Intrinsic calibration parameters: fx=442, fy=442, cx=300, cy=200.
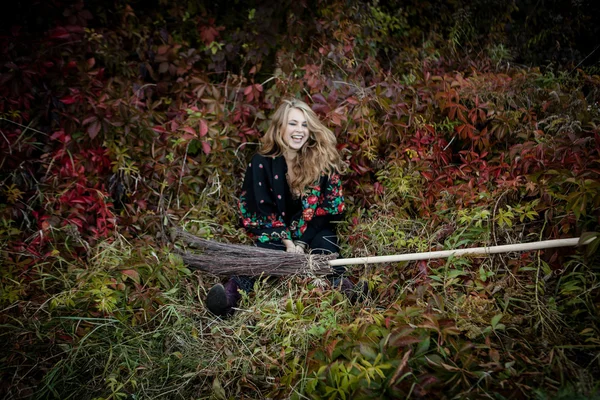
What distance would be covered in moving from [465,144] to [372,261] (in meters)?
1.28

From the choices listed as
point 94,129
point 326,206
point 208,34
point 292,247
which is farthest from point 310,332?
point 208,34

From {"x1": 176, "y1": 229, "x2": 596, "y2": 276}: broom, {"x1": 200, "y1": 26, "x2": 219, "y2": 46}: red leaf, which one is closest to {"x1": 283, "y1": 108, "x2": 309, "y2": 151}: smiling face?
{"x1": 176, "y1": 229, "x2": 596, "y2": 276}: broom

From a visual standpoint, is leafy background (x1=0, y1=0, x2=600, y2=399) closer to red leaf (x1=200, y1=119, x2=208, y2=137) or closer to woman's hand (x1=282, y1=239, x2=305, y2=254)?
red leaf (x1=200, y1=119, x2=208, y2=137)

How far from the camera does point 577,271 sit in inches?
92.0

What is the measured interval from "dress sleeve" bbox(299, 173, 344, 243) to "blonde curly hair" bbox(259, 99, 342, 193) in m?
0.08

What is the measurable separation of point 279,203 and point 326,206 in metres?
0.34

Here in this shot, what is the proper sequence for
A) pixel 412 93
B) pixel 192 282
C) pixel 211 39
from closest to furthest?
pixel 192 282 → pixel 412 93 → pixel 211 39

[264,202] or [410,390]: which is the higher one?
[264,202]

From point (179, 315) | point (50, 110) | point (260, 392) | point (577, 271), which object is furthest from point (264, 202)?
point (577, 271)

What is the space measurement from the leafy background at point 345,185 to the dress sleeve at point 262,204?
0.77 ft

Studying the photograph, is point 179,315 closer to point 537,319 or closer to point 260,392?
point 260,392

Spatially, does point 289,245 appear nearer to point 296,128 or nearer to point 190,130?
point 296,128

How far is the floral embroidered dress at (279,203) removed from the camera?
126 inches

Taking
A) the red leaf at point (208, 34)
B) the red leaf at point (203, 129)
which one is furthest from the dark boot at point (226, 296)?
the red leaf at point (208, 34)
